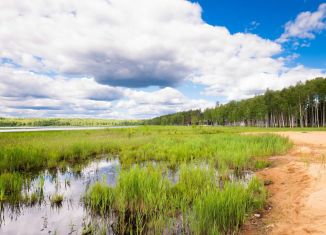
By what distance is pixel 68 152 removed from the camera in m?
15.9

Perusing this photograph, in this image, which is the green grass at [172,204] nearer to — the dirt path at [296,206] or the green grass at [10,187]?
the dirt path at [296,206]

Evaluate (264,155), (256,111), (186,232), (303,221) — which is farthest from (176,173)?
(256,111)

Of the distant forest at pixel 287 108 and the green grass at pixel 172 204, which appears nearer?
the green grass at pixel 172 204

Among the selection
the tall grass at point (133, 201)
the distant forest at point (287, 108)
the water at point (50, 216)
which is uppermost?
the distant forest at point (287, 108)

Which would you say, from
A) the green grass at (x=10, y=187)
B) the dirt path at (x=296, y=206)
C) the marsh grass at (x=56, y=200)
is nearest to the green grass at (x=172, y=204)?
the dirt path at (x=296, y=206)

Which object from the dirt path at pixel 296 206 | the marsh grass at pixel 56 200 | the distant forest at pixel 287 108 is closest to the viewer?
the dirt path at pixel 296 206

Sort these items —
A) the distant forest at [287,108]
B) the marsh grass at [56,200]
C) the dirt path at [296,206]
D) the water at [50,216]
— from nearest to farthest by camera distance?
the dirt path at [296,206] < the water at [50,216] < the marsh grass at [56,200] < the distant forest at [287,108]

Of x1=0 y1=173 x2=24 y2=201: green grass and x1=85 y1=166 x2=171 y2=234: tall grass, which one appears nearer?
x1=85 y1=166 x2=171 y2=234: tall grass

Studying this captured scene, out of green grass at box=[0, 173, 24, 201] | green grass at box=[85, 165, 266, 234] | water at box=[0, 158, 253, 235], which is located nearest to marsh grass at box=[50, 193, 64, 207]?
water at box=[0, 158, 253, 235]

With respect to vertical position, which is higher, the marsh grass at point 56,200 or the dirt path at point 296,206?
the dirt path at point 296,206

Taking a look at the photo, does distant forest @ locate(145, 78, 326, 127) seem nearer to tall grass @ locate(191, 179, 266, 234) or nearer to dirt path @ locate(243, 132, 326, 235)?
dirt path @ locate(243, 132, 326, 235)

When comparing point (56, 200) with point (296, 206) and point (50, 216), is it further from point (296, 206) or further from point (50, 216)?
point (296, 206)

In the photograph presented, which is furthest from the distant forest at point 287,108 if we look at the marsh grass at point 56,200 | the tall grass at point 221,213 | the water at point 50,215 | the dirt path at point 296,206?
the marsh grass at point 56,200

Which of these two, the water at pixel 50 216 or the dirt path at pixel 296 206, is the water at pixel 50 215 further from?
the dirt path at pixel 296 206
